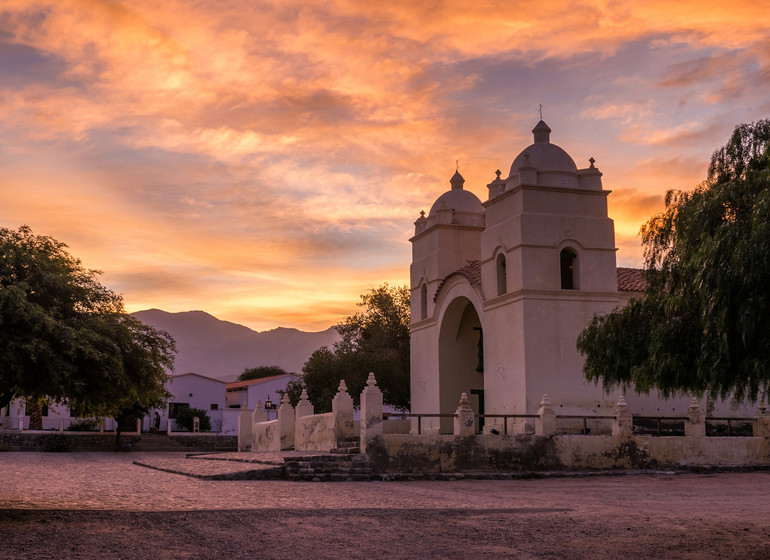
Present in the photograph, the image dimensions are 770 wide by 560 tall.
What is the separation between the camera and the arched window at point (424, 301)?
34125mm

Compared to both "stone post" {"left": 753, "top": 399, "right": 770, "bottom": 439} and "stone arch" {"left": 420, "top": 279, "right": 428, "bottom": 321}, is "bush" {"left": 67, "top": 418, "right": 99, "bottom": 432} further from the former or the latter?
"stone post" {"left": 753, "top": 399, "right": 770, "bottom": 439}

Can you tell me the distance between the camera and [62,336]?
12.0 meters

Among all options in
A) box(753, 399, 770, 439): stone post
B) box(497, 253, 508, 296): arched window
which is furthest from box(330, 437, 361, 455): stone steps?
box(753, 399, 770, 439): stone post

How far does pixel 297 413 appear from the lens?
90.7 feet

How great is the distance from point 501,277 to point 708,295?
1974 centimetres

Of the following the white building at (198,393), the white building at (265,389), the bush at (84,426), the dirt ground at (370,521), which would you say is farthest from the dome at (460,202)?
the white building at (265,389)

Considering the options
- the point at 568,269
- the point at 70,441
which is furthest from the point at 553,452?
the point at 70,441

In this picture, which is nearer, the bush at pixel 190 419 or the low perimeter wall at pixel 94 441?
the low perimeter wall at pixel 94 441

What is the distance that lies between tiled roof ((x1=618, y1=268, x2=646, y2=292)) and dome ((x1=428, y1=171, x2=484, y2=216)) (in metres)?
6.03

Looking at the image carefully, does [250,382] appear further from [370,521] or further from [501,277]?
[370,521]

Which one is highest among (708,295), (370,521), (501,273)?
(501,273)

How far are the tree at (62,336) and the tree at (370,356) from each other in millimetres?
27163

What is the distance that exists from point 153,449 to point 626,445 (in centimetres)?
2830

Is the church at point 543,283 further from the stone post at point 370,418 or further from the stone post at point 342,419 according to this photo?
the stone post at point 370,418
